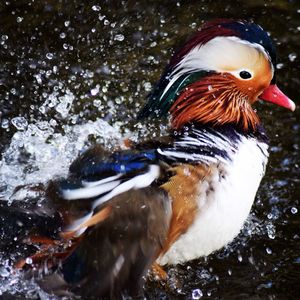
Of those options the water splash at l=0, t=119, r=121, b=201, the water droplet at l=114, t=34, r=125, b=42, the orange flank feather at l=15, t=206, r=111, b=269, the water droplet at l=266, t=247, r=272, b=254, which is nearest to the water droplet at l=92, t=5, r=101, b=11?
the water droplet at l=114, t=34, r=125, b=42

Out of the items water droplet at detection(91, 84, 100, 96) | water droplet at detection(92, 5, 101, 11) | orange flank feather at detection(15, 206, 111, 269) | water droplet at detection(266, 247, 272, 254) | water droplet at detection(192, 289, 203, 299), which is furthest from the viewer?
water droplet at detection(92, 5, 101, 11)

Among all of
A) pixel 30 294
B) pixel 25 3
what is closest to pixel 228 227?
pixel 30 294

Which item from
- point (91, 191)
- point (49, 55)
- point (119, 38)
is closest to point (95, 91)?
point (49, 55)

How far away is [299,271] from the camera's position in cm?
288

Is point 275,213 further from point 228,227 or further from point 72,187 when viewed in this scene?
point 72,187

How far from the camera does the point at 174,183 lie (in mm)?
2488

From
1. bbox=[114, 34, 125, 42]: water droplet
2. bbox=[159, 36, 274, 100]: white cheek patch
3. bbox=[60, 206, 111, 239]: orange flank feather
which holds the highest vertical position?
bbox=[159, 36, 274, 100]: white cheek patch

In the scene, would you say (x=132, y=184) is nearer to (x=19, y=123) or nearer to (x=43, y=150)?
(x=43, y=150)

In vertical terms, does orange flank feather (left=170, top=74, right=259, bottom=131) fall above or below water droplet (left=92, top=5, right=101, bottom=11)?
above

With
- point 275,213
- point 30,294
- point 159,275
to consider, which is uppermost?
point 30,294

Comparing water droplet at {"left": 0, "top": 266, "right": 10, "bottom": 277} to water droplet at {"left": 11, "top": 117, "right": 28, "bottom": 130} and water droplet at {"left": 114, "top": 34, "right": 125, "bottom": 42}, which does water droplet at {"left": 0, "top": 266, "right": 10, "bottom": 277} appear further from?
water droplet at {"left": 114, "top": 34, "right": 125, "bottom": 42}

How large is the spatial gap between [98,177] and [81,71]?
164 centimetres

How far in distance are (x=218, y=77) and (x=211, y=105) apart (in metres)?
0.12

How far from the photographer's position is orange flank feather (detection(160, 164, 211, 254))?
2.48 meters
